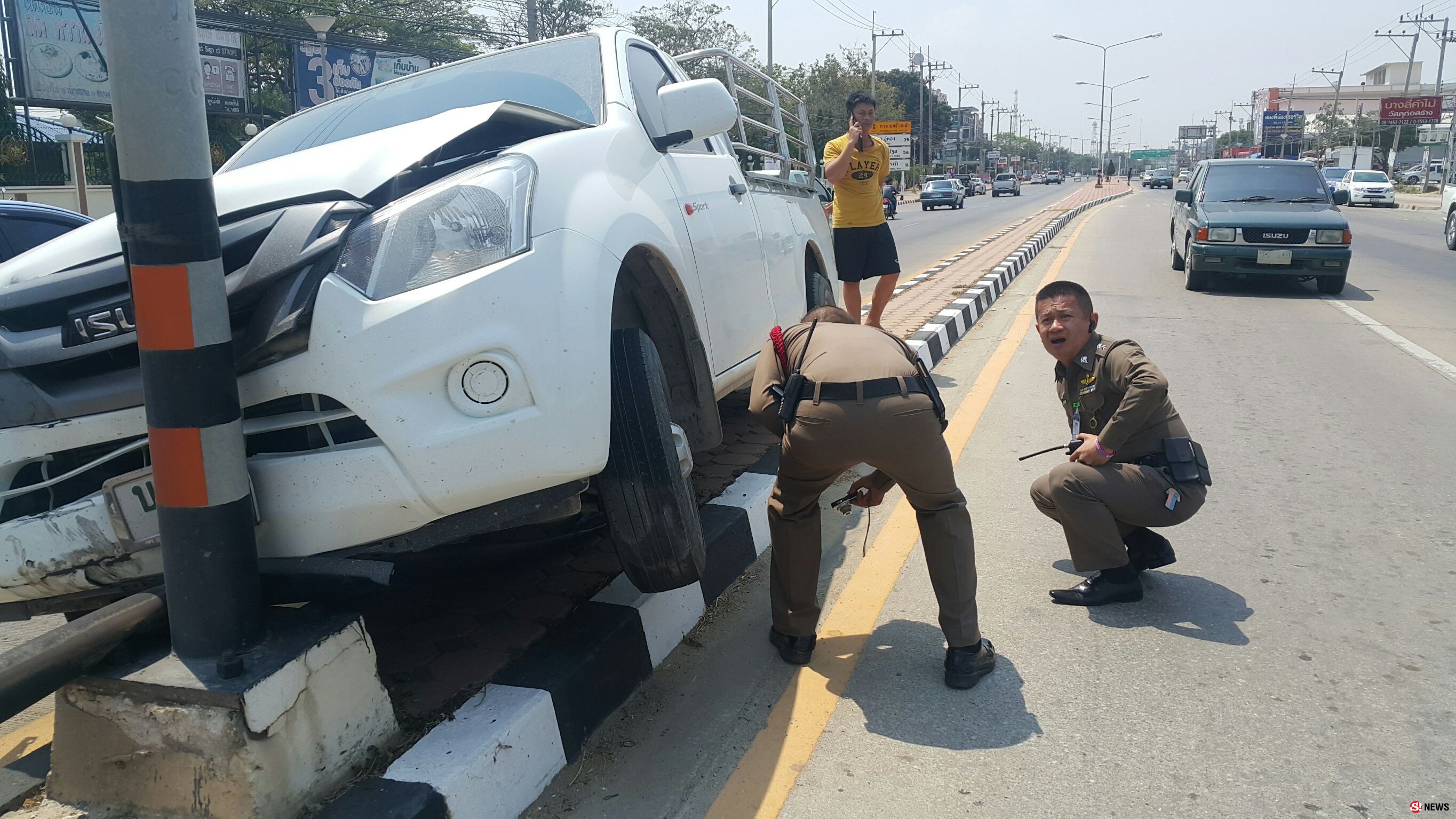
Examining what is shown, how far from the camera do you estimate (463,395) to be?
223cm

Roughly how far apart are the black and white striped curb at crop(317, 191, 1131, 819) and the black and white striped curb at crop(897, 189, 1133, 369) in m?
2.58

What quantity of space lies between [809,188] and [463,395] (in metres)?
3.96

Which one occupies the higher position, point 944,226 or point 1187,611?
point 944,226

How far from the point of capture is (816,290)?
18.5ft

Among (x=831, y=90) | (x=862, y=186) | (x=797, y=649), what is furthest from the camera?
(x=831, y=90)

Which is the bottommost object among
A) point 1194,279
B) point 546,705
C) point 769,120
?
point 546,705

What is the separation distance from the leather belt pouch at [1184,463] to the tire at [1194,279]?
9371 millimetres

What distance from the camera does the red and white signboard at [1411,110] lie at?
68.0 metres

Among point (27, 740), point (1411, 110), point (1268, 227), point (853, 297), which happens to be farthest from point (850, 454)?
point (1411, 110)

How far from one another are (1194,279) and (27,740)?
40.0 ft

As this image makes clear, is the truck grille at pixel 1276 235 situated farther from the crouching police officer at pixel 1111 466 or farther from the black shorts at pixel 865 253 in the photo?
the crouching police officer at pixel 1111 466

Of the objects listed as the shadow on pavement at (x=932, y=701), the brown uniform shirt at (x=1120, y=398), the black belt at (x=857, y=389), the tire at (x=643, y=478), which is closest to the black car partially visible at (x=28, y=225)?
the tire at (x=643, y=478)

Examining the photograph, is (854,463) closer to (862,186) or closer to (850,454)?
(850,454)

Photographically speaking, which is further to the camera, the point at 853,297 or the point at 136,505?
the point at 853,297
